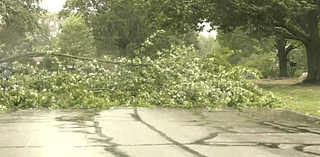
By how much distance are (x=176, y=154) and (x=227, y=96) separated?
229 inches

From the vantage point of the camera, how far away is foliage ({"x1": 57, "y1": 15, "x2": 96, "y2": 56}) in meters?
50.2

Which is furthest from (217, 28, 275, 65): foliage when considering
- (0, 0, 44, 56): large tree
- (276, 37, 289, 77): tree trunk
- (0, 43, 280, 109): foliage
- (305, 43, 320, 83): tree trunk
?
(0, 43, 280, 109): foliage

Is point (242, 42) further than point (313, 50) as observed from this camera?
Yes

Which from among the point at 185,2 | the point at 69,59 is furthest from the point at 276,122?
the point at 185,2

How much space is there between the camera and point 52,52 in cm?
1103

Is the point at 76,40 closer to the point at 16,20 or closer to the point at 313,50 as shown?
the point at 16,20

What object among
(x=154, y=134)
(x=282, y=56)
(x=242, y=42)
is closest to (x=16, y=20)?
(x=242, y=42)

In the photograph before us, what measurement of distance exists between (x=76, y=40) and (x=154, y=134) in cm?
4737

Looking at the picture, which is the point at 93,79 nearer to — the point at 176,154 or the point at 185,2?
the point at 176,154

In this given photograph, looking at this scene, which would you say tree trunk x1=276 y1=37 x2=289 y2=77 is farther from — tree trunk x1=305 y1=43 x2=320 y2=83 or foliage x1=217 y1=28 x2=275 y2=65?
tree trunk x1=305 y1=43 x2=320 y2=83

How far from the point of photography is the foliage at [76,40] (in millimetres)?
50191

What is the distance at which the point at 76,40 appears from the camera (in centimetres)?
5212

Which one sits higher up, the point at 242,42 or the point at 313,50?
the point at 242,42

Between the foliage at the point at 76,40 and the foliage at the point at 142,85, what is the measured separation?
38741mm
